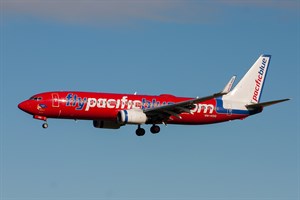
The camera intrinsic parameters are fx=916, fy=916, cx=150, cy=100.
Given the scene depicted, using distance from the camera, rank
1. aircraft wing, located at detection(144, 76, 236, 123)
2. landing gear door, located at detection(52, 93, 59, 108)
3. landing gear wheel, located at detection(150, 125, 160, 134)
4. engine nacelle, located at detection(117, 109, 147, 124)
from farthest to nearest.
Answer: landing gear wheel, located at detection(150, 125, 160, 134) → landing gear door, located at detection(52, 93, 59, 108) → engine nacelle, located at detection(117, 109, 147, 124) → aircraft wing, located at detection(144, 76, 236, 123)

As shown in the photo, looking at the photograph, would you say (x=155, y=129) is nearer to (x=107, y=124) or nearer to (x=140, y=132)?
(x=140, y=132)

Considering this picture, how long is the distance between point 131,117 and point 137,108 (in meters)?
3.01

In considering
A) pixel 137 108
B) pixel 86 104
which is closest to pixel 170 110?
pixel 137 108

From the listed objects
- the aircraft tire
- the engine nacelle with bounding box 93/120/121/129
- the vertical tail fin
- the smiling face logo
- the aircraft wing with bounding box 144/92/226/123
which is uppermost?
the vertical tail fin

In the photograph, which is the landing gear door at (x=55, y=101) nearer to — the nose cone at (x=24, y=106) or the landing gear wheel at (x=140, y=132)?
the nose cone at (x=24, y=106)

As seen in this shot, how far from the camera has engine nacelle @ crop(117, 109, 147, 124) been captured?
9306cm

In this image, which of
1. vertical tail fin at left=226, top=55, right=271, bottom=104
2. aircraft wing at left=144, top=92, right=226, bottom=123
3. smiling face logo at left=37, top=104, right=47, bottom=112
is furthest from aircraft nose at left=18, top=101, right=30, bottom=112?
vertical tail fin at left=226, top=55, right=271, bottom=104

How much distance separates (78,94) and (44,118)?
14.0 feet

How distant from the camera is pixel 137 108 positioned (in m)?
96.1

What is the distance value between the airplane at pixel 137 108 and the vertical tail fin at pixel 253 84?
0.79 m

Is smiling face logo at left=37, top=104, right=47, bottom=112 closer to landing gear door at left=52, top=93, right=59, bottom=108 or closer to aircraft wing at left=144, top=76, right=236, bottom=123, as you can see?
landing gear door at left=52, top=93, right=59, bottom=108

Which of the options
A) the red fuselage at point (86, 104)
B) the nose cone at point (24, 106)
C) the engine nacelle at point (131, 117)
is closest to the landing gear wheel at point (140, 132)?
the red fuselage at point (86, 104)

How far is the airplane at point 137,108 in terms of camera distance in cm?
9338

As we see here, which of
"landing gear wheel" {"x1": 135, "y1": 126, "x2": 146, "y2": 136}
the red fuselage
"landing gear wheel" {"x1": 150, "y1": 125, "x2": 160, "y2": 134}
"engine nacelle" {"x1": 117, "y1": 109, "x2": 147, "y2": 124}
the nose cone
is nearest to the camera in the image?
"engine nacelle" {"x1": 117, "y1": 109, "x2": 147, "y2": 124}
